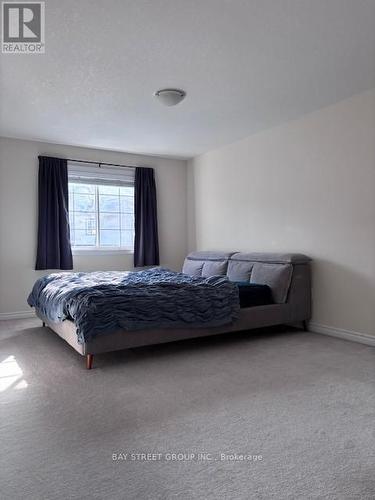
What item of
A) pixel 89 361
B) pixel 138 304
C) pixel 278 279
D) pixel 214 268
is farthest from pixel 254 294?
pixel 89 361

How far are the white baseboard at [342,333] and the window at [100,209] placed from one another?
3.15 meters

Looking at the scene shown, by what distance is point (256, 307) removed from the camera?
411cm

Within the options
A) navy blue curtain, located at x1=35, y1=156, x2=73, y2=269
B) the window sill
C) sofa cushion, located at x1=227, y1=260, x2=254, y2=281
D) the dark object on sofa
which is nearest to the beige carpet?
the dark object on sofa

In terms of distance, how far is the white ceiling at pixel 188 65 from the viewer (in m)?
2.53

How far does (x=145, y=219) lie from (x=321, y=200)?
2.91 meters

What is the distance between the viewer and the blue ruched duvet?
10.2 feet

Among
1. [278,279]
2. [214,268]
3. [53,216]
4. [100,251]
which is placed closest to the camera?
[278,279]

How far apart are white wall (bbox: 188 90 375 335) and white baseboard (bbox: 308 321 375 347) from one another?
56 mm

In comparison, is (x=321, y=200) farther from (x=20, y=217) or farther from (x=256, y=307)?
(x=20, y=217)

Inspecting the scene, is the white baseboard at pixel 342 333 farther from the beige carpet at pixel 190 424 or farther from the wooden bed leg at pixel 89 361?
the wooden bed leg at pixel 89 361

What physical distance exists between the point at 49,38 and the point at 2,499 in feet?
9.30

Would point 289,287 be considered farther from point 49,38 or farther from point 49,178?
point 49,178

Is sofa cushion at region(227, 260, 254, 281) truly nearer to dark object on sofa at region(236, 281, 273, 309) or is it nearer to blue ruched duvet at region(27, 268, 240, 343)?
dark object on sofa at region(236, 281, 273, 309)

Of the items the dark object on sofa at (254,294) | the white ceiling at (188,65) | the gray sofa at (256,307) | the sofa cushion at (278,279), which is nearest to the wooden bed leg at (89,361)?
the gray sofa at (256,307)
